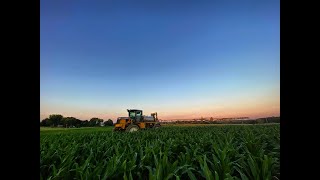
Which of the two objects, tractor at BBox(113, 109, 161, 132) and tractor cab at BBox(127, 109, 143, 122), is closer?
tractor at BBox(113, 109, 161, 132)

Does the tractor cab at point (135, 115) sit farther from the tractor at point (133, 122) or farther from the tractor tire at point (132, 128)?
the tractor tire at point (132, 128)

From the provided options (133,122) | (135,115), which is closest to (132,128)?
(133,122)

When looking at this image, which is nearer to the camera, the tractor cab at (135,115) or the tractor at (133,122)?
the tractor at (133,122)

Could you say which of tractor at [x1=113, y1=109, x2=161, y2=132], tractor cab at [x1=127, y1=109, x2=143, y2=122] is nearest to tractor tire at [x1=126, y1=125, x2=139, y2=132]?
tractor at [x1=113, y1=109, x2=161, y2=132]

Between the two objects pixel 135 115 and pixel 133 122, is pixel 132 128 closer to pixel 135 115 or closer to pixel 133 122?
pixel 133 122

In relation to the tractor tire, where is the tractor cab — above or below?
above

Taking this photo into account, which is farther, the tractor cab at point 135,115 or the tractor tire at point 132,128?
the tractor cab at point 135,115

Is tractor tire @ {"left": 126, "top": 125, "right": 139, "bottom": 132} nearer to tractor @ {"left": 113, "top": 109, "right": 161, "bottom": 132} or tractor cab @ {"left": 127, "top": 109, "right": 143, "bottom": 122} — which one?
tractor @ {"left": 113, "top": 109, "right": 161, "bottom": 132}

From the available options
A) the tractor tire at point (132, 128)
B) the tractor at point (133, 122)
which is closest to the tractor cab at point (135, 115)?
the tractor at point (133, 122)

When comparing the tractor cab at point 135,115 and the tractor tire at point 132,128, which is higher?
the tractor cab at point 135,115

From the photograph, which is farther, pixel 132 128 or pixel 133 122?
pixel 133 122
